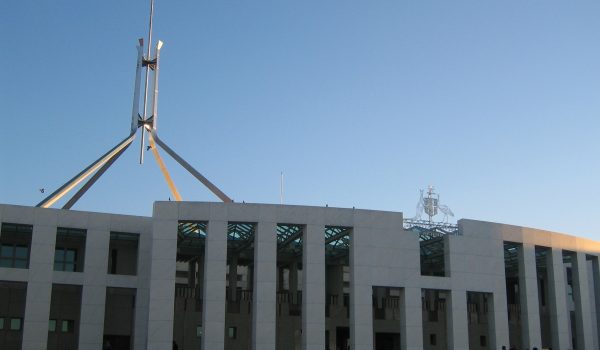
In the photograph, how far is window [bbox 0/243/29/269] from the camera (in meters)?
44.7

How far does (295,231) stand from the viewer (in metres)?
43.9

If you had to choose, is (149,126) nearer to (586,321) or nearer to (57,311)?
(57,311)

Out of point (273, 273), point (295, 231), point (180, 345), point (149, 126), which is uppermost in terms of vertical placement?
point (149, 126)

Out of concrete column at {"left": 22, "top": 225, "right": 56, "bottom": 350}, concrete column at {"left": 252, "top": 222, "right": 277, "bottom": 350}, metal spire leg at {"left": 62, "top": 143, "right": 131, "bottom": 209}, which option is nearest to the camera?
concrete column at {"left": 252, "top": 222, "right": 277, "bottom": 350}

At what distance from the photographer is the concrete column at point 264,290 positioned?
Result: 3869 cm

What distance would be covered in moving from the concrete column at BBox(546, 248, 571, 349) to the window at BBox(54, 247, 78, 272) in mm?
31347

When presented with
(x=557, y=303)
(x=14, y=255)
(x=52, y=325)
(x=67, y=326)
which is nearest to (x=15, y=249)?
(x=14, y=255)

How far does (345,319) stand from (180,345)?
12.2 meters

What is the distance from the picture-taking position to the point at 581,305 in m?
50.2

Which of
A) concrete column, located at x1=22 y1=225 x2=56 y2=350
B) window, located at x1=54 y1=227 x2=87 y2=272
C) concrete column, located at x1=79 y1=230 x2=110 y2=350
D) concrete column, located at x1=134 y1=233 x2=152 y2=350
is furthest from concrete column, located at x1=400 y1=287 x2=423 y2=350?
window, located at x1=54 y1=227 x2=87 y2=272

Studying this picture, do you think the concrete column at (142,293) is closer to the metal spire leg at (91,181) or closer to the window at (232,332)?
the metal spire leg at (91,181)

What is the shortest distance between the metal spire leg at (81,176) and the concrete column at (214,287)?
11.8 meters

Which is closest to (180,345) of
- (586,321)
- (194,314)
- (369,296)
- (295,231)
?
(194,314)

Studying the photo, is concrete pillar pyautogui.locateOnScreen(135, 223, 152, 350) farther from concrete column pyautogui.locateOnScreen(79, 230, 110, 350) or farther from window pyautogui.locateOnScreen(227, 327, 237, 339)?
window pyautogui.locateOnScreen(227, 327, 237, 339)
